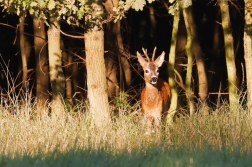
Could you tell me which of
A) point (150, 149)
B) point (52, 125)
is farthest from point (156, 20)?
point (150, 149)

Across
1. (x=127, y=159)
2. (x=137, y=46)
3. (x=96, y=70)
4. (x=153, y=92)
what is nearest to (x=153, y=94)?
(x=153, y=92)

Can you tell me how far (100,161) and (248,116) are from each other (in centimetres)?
424

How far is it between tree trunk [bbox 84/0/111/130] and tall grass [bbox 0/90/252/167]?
0.84 feet

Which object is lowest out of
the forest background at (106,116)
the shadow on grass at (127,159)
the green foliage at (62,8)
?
the shadow on grass at (127,159)

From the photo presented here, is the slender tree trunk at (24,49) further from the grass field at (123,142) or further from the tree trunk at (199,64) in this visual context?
the grass field at (123,142)

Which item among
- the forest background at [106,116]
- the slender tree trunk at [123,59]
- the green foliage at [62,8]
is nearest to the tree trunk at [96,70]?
the forest background at [106,116]

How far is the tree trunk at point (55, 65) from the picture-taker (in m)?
15.0

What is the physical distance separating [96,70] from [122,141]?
2.39 meters

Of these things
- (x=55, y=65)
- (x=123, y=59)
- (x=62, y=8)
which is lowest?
(x=55, y=65)

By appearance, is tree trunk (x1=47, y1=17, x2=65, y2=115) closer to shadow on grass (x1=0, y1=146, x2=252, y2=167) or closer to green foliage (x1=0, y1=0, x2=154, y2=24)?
green foliage (x1=0, y1=0, x2=154, y2=24)

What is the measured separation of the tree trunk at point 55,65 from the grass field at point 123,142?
1.70m

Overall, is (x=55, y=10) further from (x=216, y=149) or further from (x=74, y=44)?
(x=74, y=44)

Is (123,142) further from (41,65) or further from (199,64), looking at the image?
(41,65)

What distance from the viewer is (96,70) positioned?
13.5 m
